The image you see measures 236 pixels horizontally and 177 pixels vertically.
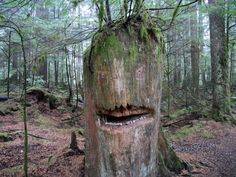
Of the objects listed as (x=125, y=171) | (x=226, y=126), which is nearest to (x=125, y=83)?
(x=125, y=171)

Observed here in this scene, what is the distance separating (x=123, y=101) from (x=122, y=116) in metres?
0.19

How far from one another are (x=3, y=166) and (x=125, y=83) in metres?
3.78

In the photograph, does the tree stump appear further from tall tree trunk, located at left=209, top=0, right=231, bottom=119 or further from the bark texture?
tall tree trunk, located at left=209, top=0, right=231, bottom=119

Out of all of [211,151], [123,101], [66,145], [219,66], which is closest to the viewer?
[123,101]

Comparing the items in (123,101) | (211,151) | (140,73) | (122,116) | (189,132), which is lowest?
(211,151)

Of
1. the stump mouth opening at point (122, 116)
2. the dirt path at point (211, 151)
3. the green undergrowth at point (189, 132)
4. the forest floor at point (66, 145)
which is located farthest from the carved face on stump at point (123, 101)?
the green undergrowth at point (189, 132)

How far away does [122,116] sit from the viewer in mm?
3379

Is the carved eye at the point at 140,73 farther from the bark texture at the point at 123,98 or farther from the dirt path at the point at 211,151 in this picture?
the dirt path at the point at 211,151

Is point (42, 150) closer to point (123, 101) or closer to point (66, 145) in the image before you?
point (66, 145)

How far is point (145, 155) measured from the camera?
3.48 m

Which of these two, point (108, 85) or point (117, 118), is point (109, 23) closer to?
point (108, 85)

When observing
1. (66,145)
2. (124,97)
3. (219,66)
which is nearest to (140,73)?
(124,97)

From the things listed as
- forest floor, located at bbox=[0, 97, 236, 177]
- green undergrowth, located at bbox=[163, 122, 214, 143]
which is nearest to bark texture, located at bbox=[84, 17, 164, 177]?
forest floor, located at bbox=[0, 97, 236, 177]

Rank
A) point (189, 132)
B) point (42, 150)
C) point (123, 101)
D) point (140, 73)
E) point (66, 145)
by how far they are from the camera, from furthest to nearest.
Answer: point (189, 132)
point (66, 145)
point (42, 150)
point (140, 73)
point (123, 101)
